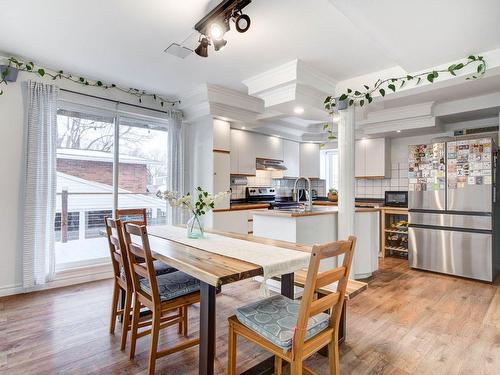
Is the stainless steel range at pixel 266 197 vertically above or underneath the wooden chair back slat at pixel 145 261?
above

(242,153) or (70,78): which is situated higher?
(70,78)

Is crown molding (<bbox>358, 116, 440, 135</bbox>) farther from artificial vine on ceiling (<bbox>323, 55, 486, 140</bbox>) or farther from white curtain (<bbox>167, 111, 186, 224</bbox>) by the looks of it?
white curtain (<bbox>167, 111, 186, 224</bbox>)

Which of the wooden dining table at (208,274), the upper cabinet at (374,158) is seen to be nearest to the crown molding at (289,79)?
the wooden dining table at (208,274)

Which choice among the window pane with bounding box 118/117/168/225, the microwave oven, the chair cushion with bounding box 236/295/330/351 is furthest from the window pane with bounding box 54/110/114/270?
the microwave oven

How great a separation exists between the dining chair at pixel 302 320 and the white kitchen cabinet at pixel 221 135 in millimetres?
2926

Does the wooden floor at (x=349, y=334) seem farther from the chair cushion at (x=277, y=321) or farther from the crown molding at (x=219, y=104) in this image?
the crown molding at (x=219, y=104)

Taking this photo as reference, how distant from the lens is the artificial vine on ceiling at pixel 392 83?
2695 millimetres

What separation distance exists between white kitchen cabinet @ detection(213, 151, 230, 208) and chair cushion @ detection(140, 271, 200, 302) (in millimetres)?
2232

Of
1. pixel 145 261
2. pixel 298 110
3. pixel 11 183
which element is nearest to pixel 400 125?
pixel 298 110

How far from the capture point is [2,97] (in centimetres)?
307

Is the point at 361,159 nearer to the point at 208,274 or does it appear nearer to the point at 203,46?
the point at 203,46

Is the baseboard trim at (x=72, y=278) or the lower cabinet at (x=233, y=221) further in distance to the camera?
the lower cabinet at (x=233, y=221)

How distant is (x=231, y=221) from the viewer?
4402 mm

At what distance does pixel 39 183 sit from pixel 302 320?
325 centimetres
